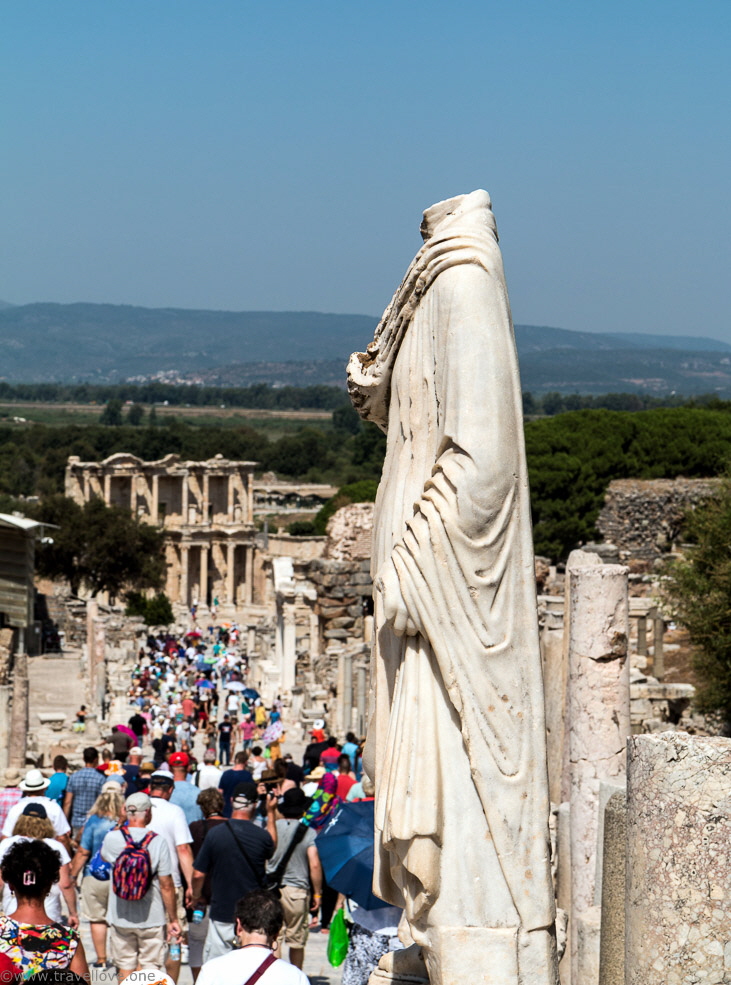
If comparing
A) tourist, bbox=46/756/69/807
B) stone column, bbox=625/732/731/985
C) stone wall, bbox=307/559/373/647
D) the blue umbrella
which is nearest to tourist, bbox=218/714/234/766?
stone wall, bbox=307/559/373/647

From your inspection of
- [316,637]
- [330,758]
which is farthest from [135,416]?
[330,758]

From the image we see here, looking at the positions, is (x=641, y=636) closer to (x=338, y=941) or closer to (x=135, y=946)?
(x=338, y=941)

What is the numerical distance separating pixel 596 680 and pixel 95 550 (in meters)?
52.6

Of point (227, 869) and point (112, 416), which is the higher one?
point (112, 416)

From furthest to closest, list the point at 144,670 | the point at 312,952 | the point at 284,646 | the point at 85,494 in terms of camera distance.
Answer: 1. the point at 85,494
2. the point at 144,670
3. the point at 284,646
4. the point at 312,952

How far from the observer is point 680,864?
3.56 metres

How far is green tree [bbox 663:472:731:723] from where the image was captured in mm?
18000

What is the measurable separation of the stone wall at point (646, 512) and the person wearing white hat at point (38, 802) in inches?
1475

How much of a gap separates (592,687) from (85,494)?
249 feet

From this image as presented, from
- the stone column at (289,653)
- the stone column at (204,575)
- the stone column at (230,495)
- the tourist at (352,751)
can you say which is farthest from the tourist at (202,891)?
the stone column at (230,495)

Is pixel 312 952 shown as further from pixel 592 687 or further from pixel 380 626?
pixel 380 626

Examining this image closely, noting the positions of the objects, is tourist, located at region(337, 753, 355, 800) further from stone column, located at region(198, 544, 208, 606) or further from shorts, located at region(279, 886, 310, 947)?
stone column, located at region(198, 544, 208, 606)

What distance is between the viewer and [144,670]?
32000 millimetres

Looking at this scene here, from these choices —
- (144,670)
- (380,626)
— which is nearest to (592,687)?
(380,626)
